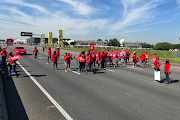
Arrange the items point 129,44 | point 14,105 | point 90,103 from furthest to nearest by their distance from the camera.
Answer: point 129,44 → point 90,103 → point 14,105

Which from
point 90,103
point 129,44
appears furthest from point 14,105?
point 129,44

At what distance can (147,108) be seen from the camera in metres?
5.72

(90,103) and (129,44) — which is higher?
(129,44)

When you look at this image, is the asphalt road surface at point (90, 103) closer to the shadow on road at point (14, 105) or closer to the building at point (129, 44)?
the shadow on road at point (14, 105)

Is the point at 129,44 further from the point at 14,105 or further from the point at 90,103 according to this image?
the point at 14,105

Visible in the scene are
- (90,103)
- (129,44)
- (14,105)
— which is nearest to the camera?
(14,105)

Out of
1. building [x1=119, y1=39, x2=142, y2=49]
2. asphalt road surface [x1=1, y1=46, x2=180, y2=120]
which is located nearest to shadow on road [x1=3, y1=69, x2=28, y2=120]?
asphalt road surface [x1=1, y1=46, x2=180, y2=120]

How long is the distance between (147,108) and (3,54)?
14239 millimetres

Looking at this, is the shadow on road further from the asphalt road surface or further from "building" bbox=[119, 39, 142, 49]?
"building" bbox=[119, 39, 142, 49]

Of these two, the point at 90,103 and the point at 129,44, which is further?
the point at 129,44

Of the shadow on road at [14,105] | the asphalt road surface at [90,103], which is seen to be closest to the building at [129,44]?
the asphalt road surface at [90,103]

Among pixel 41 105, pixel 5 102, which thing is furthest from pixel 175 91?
pixel 5 102

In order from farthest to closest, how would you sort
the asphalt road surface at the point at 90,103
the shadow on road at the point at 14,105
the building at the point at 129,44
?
the building at the point at 129,44 → the asphalt road surface at the point at 90,103 → the shadow on road at the point at 14,105

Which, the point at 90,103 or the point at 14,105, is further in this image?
the point at 90,103
